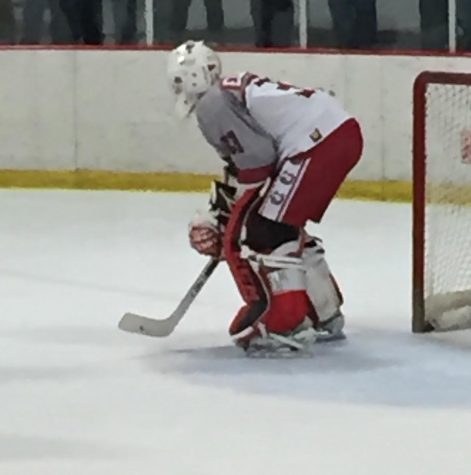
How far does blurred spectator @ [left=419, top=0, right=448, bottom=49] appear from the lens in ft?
18.5

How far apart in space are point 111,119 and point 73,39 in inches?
18.0

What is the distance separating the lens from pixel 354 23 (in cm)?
582

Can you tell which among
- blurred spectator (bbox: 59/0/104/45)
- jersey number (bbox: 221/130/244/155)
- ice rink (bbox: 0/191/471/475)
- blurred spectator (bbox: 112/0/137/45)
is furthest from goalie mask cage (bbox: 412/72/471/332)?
blurred spectator (bbox: 59/0/104/45)

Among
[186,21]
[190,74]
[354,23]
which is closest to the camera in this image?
[190,74]

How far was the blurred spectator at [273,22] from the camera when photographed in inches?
233

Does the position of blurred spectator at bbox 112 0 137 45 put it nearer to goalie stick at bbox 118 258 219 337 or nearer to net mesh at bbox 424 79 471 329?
net mesh at bbox 424 79 471 329

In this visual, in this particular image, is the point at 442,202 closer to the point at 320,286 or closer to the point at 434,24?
the point at 320,286

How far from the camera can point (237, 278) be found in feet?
10.1

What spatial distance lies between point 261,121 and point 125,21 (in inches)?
130

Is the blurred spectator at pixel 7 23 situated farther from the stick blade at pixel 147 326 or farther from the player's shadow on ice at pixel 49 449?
the player's shadow on ice at pixel 49 449

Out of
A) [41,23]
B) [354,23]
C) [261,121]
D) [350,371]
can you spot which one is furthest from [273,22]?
[350,371]

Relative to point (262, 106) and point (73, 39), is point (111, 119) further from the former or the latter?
point (262, 106)

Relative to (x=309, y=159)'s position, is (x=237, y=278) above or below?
below

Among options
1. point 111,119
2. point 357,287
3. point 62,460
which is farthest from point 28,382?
point 111,119
